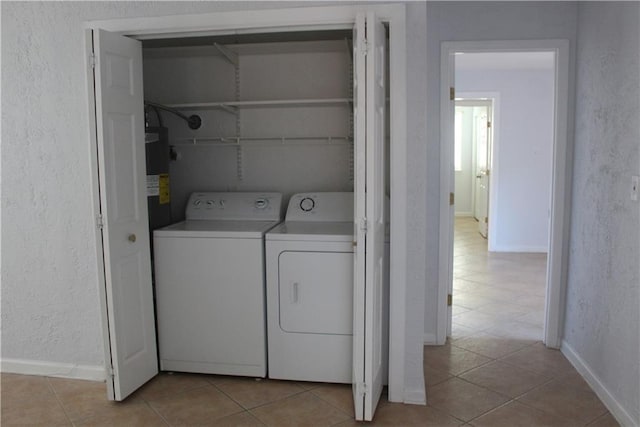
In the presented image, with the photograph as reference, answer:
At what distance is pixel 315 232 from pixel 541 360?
1.69m

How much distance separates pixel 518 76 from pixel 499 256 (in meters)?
2.26

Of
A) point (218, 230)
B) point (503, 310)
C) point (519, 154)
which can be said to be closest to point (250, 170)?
point (218, 230)

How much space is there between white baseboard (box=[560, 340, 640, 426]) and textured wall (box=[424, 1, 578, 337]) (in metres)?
0.85

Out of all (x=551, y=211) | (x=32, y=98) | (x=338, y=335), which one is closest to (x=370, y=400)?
(x=338, y=335)

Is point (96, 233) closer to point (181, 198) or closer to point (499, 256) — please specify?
point (181, 198)

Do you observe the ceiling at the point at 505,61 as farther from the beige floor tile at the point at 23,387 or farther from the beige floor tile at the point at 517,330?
the beige floor tile at the point at 23,387

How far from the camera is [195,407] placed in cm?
271

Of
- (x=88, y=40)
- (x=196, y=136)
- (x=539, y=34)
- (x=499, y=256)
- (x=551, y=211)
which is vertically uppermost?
(x=539, y=34)

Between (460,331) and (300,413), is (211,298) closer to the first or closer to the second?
(300,413)

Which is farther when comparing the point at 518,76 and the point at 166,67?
the point at 518,76

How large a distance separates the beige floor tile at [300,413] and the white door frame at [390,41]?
1.12 ft

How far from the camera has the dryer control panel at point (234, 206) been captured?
335 centimetres

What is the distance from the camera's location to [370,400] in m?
2.45

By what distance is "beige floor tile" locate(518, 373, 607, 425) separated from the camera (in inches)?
103
